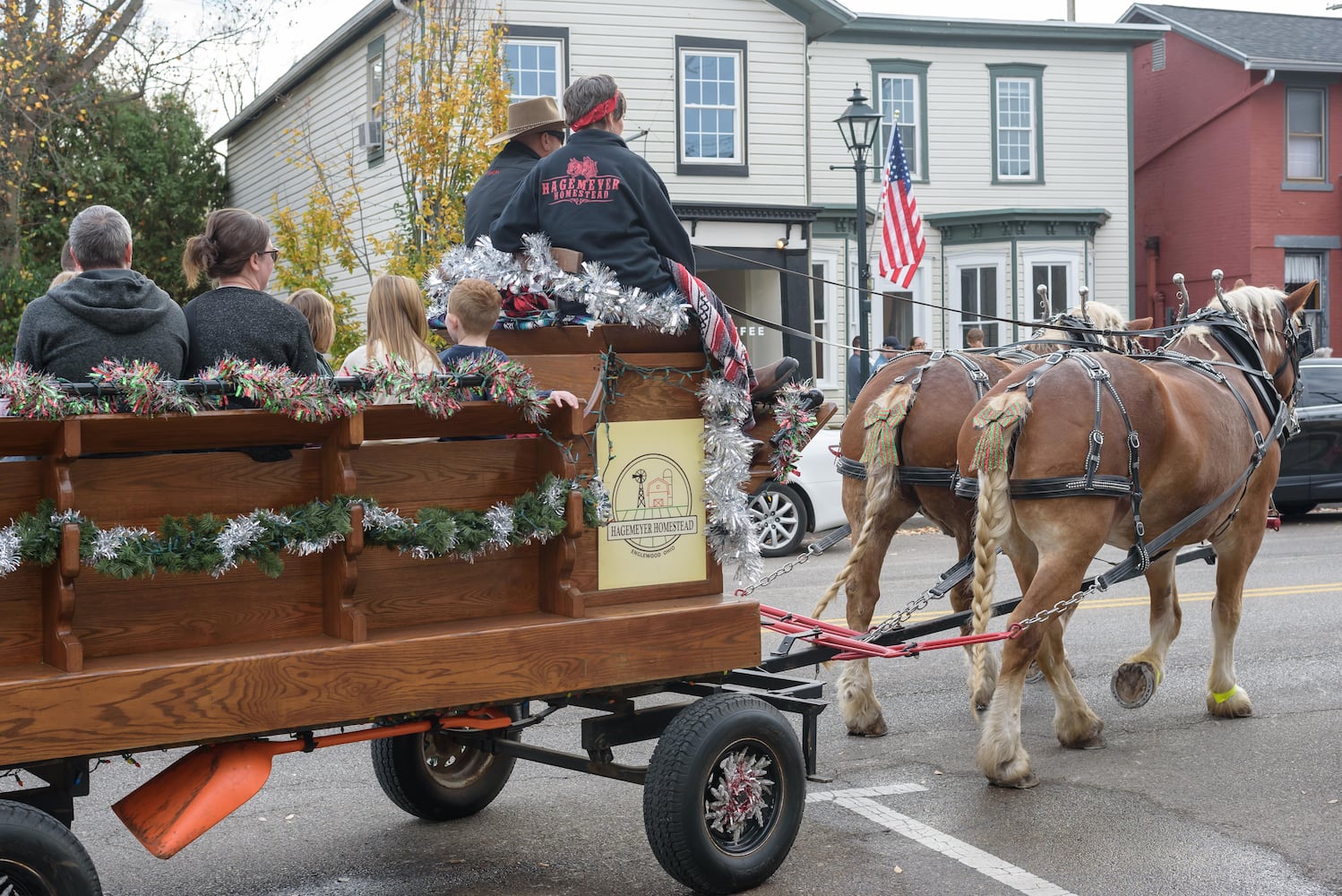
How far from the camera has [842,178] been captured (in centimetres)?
2280

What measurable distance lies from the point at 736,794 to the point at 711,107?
55.8 feet

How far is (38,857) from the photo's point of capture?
11.0 feet

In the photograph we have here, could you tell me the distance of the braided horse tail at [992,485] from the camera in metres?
5.87

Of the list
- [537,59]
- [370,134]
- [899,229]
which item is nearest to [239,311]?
[899,229]

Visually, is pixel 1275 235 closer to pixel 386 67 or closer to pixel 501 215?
pixel 386 67

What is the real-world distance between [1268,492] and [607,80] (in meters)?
4.36

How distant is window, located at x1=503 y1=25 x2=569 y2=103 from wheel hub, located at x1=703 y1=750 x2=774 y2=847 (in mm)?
15695

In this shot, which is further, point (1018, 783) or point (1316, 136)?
point (1316, 136)

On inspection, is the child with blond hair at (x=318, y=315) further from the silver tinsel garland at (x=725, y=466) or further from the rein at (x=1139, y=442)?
the rein at (x=1139, y=442)

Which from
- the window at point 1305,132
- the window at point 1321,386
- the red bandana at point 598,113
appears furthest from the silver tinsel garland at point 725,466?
the window at point 1305,132

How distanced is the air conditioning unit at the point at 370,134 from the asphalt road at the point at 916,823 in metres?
14.4

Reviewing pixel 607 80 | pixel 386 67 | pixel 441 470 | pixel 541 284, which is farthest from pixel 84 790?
pixel 386 67

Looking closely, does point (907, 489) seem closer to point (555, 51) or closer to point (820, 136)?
point (555, 51)

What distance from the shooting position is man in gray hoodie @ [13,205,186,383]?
12.5 feet
